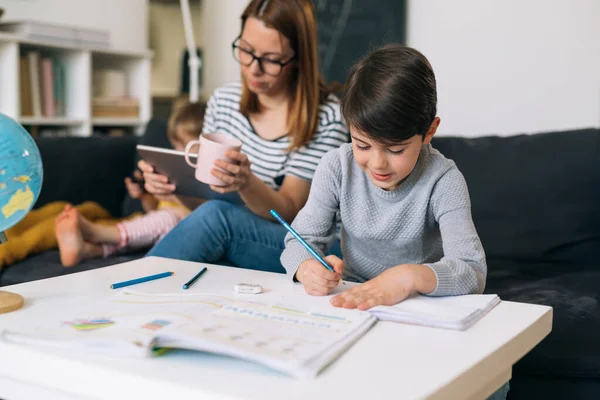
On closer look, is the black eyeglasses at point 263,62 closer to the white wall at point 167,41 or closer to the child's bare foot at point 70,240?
the child's bare foot at point 70,240

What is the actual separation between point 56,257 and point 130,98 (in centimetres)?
180

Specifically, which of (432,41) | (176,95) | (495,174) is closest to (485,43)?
(432,41)

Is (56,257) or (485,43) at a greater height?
(485,43)

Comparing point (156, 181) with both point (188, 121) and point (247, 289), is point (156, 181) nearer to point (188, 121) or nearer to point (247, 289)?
point (188, 121)

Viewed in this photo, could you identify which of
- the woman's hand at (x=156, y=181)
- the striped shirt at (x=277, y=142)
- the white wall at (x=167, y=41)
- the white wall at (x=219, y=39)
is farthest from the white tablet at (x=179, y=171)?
the white wall at (x=167, y=41)

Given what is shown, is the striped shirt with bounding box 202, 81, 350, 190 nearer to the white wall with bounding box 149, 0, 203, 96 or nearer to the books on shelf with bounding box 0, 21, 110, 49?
the books on shelf with bounding box 0, 21, 110, 49

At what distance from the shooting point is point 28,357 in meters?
0.79

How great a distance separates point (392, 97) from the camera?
1.14 m

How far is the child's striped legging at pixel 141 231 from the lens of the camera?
2.04 meters

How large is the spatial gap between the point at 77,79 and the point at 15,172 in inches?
96.7

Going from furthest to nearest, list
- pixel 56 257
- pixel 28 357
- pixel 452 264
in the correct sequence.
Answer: pixel 56 257, pixel 452 264, pixel 28 357

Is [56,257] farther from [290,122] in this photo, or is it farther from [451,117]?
[451,117]

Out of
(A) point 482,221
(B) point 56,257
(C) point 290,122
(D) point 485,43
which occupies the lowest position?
(B) point 56,257

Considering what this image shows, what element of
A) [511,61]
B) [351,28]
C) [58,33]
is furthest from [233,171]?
[58,33]
